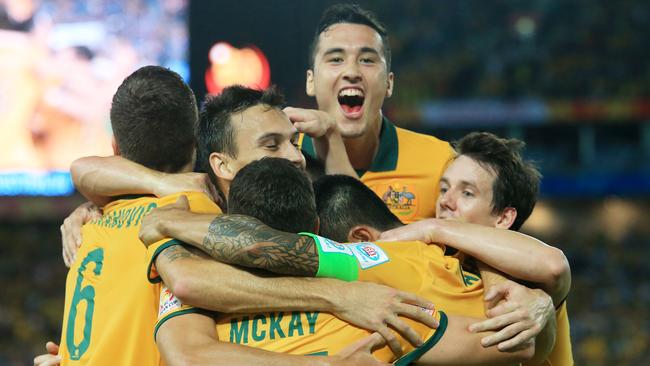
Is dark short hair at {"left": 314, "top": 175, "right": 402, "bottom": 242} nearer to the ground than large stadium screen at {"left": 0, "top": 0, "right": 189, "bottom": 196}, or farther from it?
farther from it

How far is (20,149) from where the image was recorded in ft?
59.1

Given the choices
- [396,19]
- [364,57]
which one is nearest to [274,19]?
[396,19]

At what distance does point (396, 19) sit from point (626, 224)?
6868mm

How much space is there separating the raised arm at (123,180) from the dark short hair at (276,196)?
0.69 m

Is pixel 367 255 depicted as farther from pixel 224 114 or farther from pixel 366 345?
pixel 224 114

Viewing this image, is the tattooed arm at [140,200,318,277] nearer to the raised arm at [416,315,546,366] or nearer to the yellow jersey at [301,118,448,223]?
the raised arm at [416,315,546,366]

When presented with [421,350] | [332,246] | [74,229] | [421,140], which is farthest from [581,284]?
[332,246]

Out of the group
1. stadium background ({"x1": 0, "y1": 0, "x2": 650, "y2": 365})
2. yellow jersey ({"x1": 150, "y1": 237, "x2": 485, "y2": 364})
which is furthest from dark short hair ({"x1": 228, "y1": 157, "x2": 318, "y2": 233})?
stadium background ({"x1": 0, "y1": 0, "x2": 650, "y2": 365})

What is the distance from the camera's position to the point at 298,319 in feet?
11.2

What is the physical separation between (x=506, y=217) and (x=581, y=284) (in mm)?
16111

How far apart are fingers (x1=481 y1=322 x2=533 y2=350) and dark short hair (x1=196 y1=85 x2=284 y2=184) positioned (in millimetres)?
1323

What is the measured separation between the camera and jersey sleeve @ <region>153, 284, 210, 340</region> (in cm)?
346

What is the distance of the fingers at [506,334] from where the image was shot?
11.5 ft

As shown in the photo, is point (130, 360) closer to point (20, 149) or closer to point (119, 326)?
point (119, 326)
